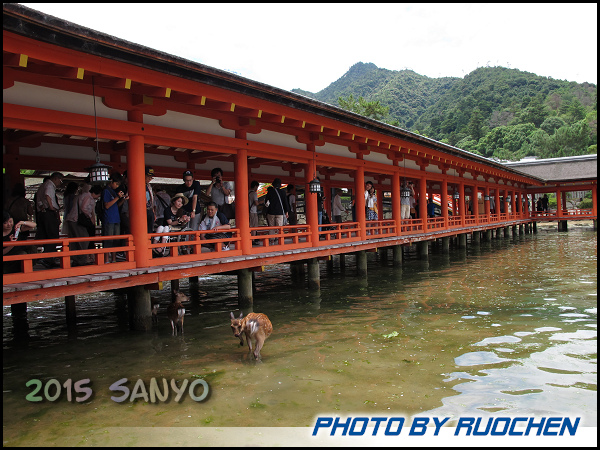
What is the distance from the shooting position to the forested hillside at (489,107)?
64.5 m

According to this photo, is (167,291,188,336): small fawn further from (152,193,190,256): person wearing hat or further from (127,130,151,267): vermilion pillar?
(152,193,190,256): person wearing hat

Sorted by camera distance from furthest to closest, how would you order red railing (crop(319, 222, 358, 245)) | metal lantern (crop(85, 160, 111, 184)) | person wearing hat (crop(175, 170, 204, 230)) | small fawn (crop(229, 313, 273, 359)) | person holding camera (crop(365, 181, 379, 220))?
person holding camera (crop(365, 181, 379, 220)), red railing (crop(319, 222, 358, 245)), person wearing hat (crop(175, 170, 204, 230)), metal lantern (crop(85, 160, 111, 184)), small fawn (crop(229, 313, 273, 359))

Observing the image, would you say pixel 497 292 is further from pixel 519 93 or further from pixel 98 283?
pixel 519 93

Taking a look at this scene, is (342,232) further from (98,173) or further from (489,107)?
(489,107)

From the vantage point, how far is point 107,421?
4.71 meters

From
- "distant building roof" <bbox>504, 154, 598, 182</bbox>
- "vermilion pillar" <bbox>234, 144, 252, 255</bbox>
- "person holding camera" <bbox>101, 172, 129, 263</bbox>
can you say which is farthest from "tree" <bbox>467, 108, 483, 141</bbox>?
"person holding camera" <bbox>101, 172, 129, 263</bbox>

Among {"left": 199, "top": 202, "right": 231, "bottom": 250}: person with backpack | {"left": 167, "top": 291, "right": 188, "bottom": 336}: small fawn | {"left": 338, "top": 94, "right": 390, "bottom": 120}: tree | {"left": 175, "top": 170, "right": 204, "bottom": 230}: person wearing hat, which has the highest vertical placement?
{"left": 338, "top": 94, "right": 390, "bottom": 120}: tree

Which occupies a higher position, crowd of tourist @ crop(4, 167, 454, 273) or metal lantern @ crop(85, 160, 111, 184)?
metal lantern @ crop(85, 160, 111, 184)

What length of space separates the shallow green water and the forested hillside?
46.2m

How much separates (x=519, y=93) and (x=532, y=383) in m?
97.9

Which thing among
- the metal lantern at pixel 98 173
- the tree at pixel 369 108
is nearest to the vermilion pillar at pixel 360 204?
the metal lantern at pixel 98 173

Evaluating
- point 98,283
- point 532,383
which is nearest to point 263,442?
point 532,383

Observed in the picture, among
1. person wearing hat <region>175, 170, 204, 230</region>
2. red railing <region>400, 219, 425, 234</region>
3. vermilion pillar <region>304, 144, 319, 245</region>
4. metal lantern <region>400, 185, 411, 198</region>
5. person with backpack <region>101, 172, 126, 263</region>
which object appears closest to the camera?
person with backpack <region>101, 172, 126, 263</region>

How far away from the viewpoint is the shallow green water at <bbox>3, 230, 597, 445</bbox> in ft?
15.8
